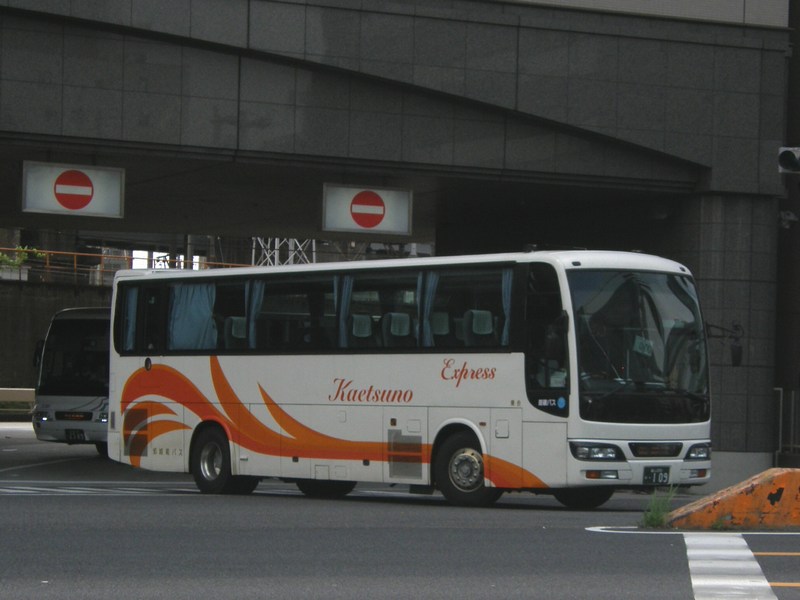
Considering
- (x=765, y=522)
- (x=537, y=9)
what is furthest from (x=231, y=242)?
(x=765, y=522)

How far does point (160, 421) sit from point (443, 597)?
12923 millimetres

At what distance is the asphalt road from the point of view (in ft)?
31.7

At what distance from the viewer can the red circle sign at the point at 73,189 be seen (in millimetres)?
24141

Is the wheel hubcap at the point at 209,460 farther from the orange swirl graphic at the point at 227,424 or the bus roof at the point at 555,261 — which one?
the bus roof at the point at 555,261

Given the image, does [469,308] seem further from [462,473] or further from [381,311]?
[462,473]

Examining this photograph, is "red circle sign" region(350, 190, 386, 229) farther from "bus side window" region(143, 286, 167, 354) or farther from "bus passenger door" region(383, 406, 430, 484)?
"bus passenger door" region(383, 406, 430, 484)

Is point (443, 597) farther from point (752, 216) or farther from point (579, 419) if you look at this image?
point (752, 216)

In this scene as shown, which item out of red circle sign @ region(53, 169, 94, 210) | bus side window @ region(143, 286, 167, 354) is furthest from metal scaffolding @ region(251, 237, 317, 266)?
bus side window @ region(143, 286, 167, 354)

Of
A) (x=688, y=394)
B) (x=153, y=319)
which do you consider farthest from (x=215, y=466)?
(x=688, y=394)

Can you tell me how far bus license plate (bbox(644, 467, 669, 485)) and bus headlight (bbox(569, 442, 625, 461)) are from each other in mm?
346

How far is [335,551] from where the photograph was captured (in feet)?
38.8

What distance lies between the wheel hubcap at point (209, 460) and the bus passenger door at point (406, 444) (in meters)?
3.19

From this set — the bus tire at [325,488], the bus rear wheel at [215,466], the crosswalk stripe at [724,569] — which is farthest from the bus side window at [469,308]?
the crosswalk stripe at [724,569]

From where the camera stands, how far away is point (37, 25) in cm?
2308
